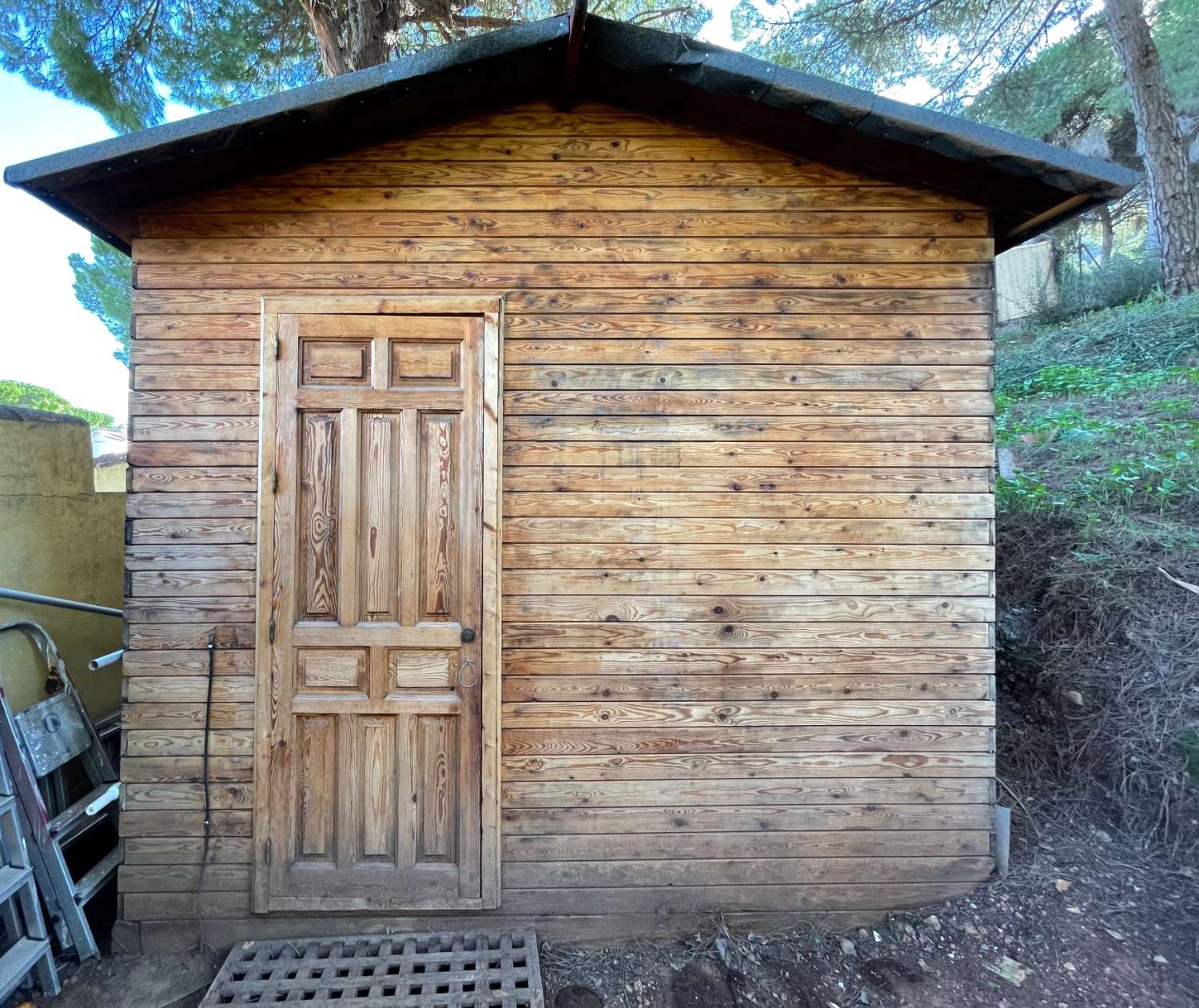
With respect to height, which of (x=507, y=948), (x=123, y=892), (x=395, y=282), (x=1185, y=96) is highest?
(x=1185, y=96)

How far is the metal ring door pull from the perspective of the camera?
2.60m

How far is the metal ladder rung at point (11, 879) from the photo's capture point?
2250 mm

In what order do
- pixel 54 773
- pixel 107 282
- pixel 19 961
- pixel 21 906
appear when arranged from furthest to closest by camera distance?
pixel 107 282
pixel 54 773
pixel 21 906
pixel 19 961

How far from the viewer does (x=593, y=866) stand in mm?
2637

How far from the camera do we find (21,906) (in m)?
2.38

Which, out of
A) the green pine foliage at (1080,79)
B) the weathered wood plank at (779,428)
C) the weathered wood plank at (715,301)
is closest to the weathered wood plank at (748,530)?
the weathered wood plank at (779,428)

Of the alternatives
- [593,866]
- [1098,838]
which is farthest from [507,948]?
[1098,838]

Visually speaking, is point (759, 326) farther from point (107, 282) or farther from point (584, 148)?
point (107, 282)

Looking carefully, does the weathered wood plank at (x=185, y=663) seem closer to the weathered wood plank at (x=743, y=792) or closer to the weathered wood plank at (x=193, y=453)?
the weathered wood plank at (x=193, y=453)

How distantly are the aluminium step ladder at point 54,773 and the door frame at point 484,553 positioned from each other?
70 centimetres

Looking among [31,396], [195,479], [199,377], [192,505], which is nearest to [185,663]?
[192,505]

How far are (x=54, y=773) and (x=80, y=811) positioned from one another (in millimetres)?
307

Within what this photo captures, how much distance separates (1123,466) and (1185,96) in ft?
29.0

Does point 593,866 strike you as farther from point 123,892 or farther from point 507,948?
point 123,892
